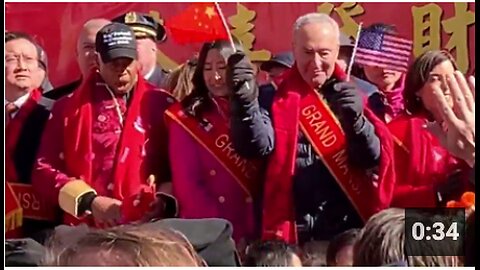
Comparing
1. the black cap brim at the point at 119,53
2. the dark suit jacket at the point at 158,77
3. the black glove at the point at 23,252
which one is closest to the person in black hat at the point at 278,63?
the dark suit jacket at the point at 158,77

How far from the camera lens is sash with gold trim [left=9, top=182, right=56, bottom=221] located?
412 centimetres

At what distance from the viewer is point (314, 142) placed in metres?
4.07

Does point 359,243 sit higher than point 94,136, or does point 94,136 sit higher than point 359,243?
point 94,136

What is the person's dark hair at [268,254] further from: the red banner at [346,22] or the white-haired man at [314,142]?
the red banner at [346,22]

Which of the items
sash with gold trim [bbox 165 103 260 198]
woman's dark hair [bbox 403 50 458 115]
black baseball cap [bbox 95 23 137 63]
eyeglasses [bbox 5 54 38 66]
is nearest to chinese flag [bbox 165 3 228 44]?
black baseball cap [bbox 95 23 137 63]

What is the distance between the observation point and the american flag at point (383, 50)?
405 centimetres

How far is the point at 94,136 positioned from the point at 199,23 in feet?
1.72

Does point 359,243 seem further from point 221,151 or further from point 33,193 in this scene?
point 33,193

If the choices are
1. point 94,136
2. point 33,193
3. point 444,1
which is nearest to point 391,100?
point 444,1

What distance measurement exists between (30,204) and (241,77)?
850 millimetres

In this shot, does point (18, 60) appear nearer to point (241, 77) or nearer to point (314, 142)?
point (241, 77)

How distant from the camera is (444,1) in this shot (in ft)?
13.3

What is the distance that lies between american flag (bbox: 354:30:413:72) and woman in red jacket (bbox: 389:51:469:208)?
0.08 m

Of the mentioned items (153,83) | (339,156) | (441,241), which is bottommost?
(441,241)
